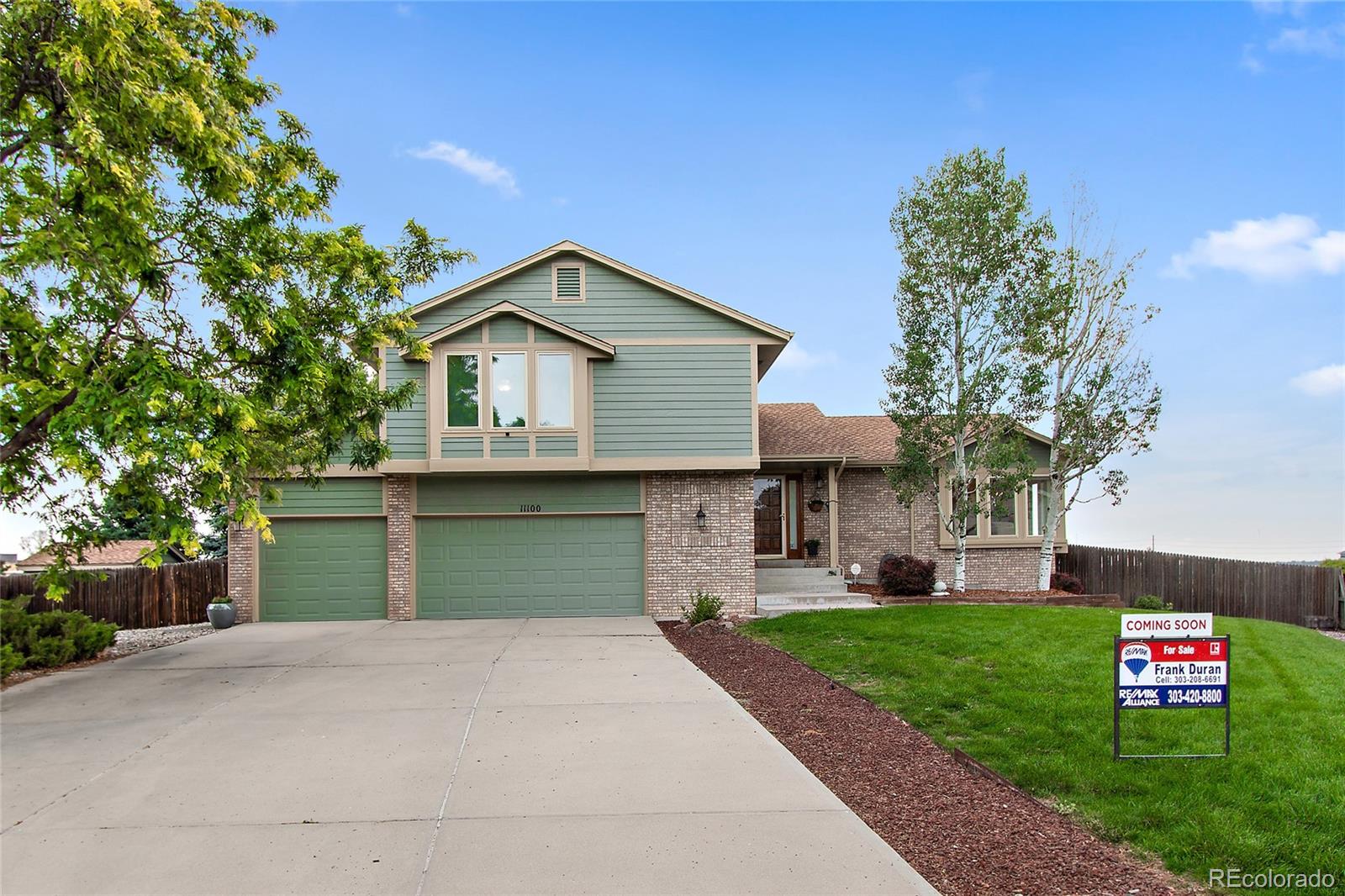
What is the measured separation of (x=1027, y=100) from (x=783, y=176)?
17.0ft

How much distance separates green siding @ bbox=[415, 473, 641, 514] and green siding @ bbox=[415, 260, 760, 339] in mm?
2966

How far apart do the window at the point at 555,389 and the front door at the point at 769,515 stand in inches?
229

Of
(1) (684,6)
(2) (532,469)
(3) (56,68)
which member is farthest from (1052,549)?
(3) (56,68)

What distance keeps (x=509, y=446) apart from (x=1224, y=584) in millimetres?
16660

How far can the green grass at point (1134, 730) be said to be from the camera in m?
4.39

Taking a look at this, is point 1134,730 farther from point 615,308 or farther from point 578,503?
point 615,308

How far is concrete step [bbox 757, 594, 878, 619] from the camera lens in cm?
1529

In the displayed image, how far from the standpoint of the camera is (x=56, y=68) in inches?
295

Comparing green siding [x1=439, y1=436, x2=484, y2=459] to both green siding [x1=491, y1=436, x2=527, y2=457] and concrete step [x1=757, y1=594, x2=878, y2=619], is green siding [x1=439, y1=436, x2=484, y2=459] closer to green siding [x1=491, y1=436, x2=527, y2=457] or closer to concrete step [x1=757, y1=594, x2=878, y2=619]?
green siding [x1=491, y1=436, x2=527, y2=457]

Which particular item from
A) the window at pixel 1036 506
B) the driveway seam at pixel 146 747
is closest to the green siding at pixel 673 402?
the driveway seam at pixel 146 747

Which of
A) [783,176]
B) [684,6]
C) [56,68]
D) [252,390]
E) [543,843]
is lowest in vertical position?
[543,843]

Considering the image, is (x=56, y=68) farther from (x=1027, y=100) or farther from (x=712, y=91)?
(x=1027, y=100)

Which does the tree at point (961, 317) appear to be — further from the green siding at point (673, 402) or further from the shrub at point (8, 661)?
the shrub at point (8, 661)

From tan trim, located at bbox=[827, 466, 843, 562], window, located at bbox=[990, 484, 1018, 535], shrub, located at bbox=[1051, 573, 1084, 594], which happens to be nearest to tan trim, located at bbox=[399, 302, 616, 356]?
tan trim, located at bbox=[827, 466, 843, 562]
